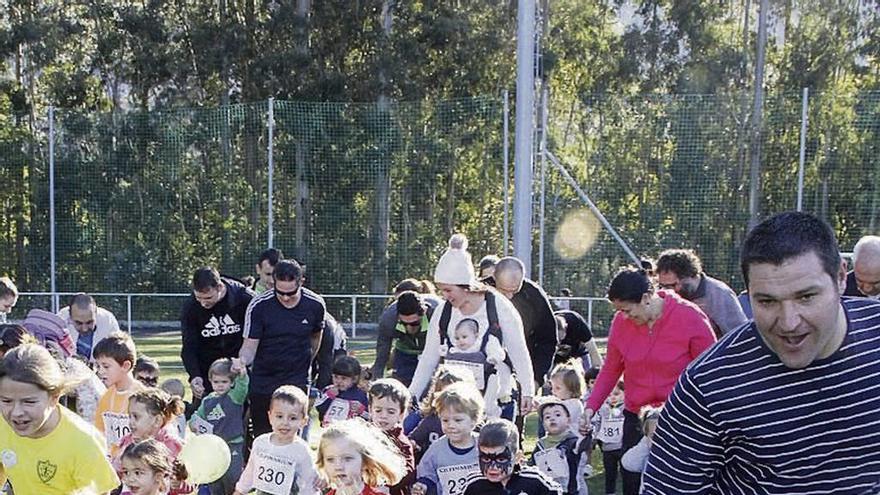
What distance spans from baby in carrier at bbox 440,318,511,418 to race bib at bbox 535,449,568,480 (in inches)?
16.8

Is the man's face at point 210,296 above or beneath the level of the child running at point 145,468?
above

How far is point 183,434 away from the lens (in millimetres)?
6551

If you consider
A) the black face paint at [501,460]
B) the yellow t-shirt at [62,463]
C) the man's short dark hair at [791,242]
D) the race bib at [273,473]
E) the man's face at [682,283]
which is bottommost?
the race bib at [273,473]

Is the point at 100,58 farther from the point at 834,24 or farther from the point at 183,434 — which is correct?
the point at 183,434

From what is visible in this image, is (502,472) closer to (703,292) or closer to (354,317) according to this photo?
(703,292)

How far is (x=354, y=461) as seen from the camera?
15.9ft

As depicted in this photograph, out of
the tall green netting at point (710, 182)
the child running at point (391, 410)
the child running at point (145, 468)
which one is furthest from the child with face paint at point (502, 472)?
the tall green netting at point (710, 182)

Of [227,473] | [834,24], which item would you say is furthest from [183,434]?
[834,24]

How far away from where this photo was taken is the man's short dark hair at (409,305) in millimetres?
7177

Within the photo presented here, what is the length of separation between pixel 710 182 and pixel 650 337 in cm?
1641

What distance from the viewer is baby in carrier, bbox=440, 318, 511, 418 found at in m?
6.08

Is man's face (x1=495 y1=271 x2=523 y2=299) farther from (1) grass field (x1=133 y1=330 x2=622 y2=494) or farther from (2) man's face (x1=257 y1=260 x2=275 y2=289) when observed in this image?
(2) man's face (x1=257 y1=260 x2=275 y2=289)

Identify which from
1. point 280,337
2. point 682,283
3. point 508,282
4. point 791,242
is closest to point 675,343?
point 682,283

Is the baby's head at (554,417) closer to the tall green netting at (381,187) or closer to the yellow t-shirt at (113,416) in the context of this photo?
the yellow t-shirt at (113,416)
